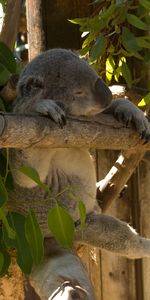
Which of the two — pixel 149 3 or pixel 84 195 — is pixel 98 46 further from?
pixel 84 195

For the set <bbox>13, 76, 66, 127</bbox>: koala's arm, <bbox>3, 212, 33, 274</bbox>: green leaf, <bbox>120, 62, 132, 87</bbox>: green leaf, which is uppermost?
<bbox>13, 76, 66, 127</bbox>: koala's arm

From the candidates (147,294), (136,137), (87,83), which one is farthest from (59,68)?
(147,294)

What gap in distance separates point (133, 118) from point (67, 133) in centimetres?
52

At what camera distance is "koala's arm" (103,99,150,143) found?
7.12 ft

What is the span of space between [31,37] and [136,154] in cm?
73

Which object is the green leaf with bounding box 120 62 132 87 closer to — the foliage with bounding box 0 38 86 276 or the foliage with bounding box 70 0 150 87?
the foliage with bounding box 70 0 150 87

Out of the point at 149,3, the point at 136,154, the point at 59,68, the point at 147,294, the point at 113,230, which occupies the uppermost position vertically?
the point at 149,3

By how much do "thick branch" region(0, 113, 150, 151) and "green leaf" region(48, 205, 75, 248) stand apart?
19 centimetres

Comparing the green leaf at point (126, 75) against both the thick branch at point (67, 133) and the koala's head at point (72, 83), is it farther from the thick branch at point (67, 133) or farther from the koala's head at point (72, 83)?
the thick branch at point (67, 133)

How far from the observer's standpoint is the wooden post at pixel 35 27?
2.81 metres

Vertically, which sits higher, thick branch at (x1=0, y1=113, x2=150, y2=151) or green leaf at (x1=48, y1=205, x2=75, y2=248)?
thick branch at (x1=0, y1=113, x2=150, y2=151)

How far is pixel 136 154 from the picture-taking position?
99.5 inches

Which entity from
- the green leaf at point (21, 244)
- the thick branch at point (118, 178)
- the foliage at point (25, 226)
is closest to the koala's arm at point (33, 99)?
the foliage at point (25, 226)

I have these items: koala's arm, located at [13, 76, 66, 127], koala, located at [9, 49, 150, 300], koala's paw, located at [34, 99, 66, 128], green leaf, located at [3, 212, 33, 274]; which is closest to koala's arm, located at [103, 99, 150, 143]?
koala, located at [9, 49, 150, 300]
